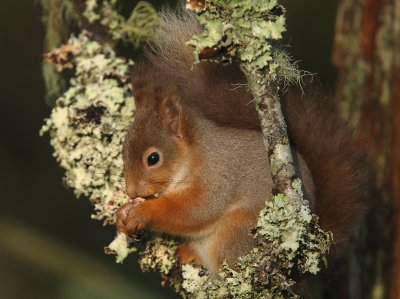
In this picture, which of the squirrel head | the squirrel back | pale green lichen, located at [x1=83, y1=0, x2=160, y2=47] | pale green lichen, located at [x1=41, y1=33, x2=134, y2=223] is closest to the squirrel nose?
the squirrel head

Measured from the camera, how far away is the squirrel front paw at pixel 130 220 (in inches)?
93.2

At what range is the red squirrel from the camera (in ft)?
7.94

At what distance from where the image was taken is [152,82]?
247cm

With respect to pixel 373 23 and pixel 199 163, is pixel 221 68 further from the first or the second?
pixel 373 23

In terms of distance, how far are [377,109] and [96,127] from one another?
946mm

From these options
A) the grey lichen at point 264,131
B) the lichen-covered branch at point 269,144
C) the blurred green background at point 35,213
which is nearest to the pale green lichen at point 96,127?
the grey lichen at point 264,131

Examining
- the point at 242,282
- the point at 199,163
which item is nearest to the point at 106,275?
the point at 199,163

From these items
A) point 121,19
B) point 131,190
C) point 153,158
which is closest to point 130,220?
point 131,190

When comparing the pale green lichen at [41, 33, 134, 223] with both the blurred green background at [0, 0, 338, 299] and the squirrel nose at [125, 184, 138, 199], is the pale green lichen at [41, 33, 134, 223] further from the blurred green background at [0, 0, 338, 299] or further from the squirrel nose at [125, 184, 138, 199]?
the blurred green background at [0, 0, 338, 299]

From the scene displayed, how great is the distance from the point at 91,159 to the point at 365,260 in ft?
3.24

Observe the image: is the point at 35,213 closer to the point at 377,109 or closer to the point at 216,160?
the point at 216,160

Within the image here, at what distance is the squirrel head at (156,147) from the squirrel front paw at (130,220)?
0.05m

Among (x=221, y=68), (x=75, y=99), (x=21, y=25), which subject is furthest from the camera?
(x=21, y=25)

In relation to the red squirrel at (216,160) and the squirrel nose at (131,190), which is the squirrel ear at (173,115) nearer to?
the red squirrel at (216,160)
